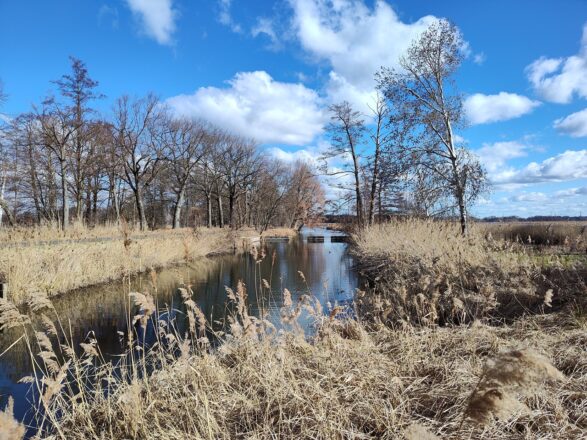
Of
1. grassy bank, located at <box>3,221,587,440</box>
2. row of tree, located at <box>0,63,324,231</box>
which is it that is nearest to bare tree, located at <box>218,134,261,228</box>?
row of tree, located at <box>0,63,324,231</box>

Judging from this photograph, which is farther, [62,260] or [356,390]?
[62,260]

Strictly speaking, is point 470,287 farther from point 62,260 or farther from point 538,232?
point 538,232

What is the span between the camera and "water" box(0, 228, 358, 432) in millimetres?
6016

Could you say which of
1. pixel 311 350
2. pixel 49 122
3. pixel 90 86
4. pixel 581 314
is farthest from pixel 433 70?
pixel 49 122

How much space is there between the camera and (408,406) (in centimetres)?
275

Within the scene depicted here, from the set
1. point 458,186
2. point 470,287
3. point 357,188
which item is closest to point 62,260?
point 470,287

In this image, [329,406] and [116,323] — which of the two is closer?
[329,406]

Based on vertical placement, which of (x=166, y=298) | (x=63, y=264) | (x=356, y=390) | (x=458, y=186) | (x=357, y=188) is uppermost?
(x=357, y=188)

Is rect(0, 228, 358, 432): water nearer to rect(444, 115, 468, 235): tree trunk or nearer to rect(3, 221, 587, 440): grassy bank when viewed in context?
rect(3, 221, 587, 440): grassy bank

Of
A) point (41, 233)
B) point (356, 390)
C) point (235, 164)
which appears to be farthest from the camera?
point (235, 164)

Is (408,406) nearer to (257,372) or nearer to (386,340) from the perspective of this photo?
(257,372)

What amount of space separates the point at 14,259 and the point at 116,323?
3.78 metres

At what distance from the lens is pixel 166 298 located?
11.5m

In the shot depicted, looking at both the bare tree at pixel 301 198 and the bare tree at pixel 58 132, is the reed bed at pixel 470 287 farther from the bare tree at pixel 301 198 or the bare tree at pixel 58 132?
the bare tree at pixel 301 198
